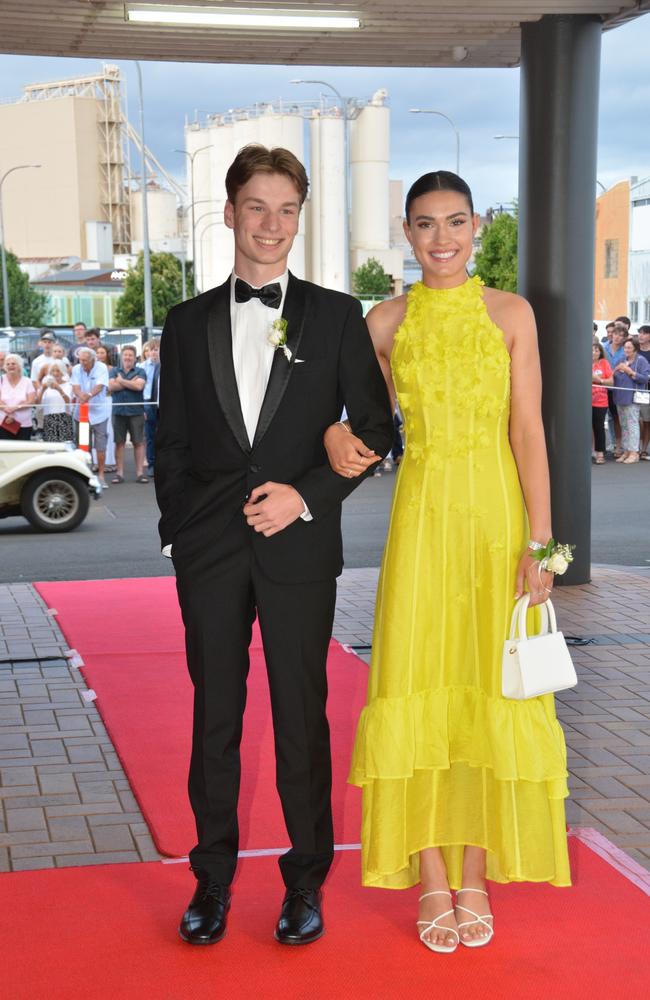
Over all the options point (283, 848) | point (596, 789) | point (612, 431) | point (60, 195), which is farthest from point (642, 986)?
point (60, 195)

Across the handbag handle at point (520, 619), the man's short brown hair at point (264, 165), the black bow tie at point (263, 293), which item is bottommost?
the handbag handle at point (520, 619)

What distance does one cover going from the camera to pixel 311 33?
8719 millimetres

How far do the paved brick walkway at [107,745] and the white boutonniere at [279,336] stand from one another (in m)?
1.80

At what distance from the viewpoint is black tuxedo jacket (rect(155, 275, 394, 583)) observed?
3219 millimetres

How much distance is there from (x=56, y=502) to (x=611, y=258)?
52.0 m

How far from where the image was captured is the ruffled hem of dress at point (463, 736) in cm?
332

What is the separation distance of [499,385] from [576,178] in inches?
217

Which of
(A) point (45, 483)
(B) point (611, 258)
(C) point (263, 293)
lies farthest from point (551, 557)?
(B) point (611, 258)

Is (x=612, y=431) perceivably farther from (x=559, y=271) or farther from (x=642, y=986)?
(x=642, y=986)

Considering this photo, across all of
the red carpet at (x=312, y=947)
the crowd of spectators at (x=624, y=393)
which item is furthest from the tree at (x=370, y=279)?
the red carpet at (x=312, y=947)

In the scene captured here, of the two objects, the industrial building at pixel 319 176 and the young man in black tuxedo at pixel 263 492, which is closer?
the young man in black tuxedo at pixel 263 492

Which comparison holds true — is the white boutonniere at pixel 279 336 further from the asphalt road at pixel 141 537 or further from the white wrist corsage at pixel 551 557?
the asphalt road at pixel 141 537

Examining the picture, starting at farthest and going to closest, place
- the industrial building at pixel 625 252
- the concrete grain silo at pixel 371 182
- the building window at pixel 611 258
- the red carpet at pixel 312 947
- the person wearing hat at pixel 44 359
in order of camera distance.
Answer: the concrete grain silo at pixel 371 182 < the building window at pixel 611 258 < the industrial building at pixel 625 252 < the person wearing hat at pixel 44 359 < the red carpet at pixel 312 947

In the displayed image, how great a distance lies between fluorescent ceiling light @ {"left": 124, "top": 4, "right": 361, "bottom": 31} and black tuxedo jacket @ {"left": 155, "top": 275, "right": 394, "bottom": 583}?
17.7 ft
